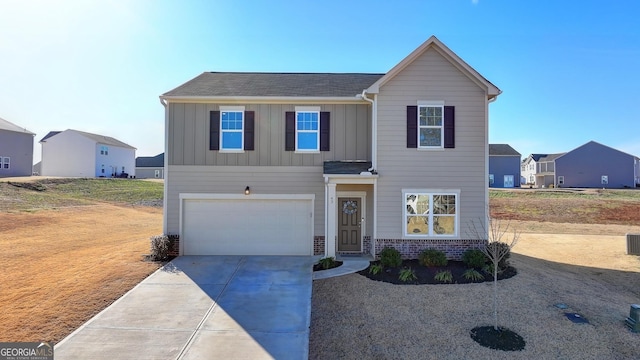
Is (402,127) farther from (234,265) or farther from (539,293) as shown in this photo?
(234,265)

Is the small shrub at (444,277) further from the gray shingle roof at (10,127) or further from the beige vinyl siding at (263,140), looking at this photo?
the gray shingle roof at (10,127)

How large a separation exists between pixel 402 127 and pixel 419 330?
21.9 ft

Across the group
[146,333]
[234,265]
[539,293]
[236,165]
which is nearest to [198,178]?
[236,165]

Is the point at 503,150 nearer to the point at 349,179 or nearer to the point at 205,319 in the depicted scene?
the point at 349,179

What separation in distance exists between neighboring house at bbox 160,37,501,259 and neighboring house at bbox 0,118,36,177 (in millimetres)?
36722

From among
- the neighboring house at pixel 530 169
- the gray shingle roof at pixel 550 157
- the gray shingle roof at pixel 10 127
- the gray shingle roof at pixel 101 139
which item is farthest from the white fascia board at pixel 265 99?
the neighboring house at pixel 530 169

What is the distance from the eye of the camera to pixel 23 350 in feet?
18.1

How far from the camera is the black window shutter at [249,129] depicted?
38.6 ft

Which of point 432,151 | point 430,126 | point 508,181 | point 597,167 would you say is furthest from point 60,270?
point 597,167

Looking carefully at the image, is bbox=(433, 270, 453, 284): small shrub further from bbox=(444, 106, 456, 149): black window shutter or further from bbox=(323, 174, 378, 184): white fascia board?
bbox=(444, 106, 456, 149): black window shutter

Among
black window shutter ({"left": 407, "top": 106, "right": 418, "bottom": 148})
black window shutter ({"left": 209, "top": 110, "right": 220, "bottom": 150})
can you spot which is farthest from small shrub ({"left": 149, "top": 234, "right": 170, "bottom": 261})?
black window shutter ({"left": 407, "top": 106, "right": 418, "bottom": 148})

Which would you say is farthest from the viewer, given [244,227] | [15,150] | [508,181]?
[508,181]

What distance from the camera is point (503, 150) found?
50.9 metres

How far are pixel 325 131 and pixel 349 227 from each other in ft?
12.0
